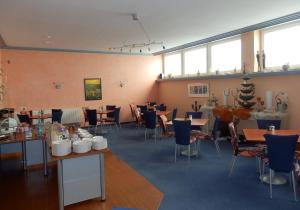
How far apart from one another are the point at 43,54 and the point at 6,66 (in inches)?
49.1

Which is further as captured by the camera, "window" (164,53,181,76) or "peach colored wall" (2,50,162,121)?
"window" (164,53,181,76)

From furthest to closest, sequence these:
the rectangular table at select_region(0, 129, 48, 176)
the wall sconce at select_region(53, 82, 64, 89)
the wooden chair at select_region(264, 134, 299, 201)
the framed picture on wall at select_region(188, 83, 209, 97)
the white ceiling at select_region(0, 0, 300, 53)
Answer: the wall sconce at select_region(53, 82, 64, 89) < the framed picture on wall at select_region(188, 83, 209, 97) < the white ceiling at select_region(0, 0, 300, 53) < the rectangular table at select_region(0, 129, 48, 176) < the wooden chair at select_region(264, 134, 299, 201)

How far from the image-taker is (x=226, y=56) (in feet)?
25.1

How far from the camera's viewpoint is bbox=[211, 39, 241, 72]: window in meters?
7.24

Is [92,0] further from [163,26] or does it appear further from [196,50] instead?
[196,50]

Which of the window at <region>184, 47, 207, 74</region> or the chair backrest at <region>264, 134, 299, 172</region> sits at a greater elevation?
the window at <region>184, 47, 207, 74</region>

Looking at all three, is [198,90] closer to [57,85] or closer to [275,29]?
[275,29]

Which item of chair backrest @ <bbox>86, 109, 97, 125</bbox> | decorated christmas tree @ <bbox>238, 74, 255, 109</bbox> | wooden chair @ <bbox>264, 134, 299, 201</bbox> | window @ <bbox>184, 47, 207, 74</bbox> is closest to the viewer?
wooden chair @ <bbox>264, 134, 299, 201</bbox>

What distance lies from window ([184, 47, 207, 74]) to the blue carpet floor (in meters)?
3.36

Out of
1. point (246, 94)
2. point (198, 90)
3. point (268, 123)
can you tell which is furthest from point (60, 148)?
point (198, 90)

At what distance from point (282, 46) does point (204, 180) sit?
4.14 meters

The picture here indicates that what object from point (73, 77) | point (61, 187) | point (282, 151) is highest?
point (73, 77)

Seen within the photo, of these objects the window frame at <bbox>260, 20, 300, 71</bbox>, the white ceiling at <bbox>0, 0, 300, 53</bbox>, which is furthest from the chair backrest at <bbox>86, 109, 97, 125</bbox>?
the window frame at <bbox>260, 20, 300, 71</bbox>

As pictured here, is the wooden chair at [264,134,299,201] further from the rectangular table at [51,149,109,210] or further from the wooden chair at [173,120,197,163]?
the rectangular table at [51,149,109,210]
